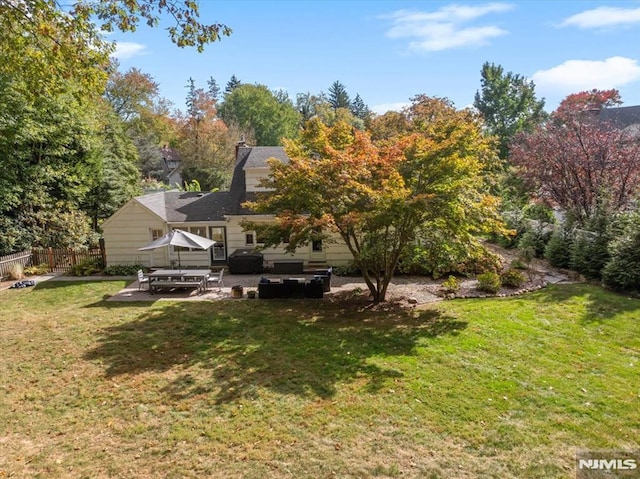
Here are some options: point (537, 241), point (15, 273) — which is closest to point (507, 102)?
point (537, 241)

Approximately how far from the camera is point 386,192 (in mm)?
10922

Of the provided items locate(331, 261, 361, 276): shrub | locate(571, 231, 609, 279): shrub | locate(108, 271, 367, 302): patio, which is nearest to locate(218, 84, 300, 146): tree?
locate(331, 261, 361, 276): shrub

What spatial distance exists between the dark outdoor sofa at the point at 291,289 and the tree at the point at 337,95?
70083mm

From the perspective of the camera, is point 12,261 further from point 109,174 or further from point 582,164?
point 582,164

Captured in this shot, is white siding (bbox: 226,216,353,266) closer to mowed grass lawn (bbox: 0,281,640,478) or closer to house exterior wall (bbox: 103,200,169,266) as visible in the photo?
house exterior wall (bbox: 103,200,169,266)

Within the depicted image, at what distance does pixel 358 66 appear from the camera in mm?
18703

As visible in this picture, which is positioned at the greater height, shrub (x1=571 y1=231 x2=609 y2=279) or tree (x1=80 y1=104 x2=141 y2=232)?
tree (x1=80 y1=104 x2=141 y2=232)

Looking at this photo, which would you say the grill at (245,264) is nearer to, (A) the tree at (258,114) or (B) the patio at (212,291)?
(B) the patio at (212,291)

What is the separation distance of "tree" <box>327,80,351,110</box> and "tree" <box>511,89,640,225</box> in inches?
2432

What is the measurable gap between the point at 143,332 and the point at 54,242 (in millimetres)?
14957

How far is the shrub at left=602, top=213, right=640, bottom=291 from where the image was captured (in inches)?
537

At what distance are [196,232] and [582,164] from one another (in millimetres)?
18888

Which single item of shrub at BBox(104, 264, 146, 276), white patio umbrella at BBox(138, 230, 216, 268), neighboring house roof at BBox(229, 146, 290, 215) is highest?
neighboring house roof at BBox(229, 146, 290, 215)

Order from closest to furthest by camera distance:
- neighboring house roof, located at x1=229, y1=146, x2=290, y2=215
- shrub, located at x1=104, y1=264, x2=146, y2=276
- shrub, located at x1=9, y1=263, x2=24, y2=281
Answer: shrub, located at x1=9, y1=263, x2=24, y2=281, shrub, located at x1=104, y1=264, x2=146, y2=276, neighboring house roof, located at x1=229, y1=146, x2=290, y2=215
